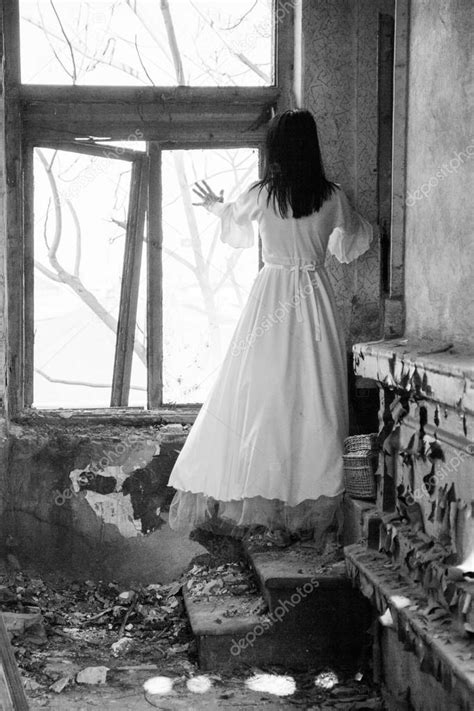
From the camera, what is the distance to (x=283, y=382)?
4199 millimetres

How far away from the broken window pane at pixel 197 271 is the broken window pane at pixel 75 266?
0.27m

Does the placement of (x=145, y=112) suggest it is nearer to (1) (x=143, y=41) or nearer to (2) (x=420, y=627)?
(1) (x=143, y=41)

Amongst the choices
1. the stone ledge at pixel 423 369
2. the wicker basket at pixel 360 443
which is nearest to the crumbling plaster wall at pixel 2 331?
the wicker basket at pixel 360 443

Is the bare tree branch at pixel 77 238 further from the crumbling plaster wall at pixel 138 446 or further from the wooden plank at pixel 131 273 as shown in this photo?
the crumbling plaster wall at pixel 138 446

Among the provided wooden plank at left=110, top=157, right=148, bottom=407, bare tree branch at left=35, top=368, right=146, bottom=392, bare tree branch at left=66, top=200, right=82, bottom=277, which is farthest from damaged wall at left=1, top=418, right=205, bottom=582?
bare tree branch at left=66, top=200, right=82, bottom=277

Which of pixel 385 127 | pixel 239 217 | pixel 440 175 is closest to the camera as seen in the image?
pixel 440 175

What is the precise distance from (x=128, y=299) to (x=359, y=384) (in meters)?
1.29

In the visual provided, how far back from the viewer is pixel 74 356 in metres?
4.89

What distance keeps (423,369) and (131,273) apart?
2.45 metres

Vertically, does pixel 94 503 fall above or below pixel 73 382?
below

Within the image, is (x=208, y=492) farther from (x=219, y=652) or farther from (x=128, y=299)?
(x=128, y=299)

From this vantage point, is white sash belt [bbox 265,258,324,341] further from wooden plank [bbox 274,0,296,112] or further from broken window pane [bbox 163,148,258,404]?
wooden plank [bbox 274,0,296,112]

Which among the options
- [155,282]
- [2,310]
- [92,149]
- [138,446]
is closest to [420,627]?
[138,446]

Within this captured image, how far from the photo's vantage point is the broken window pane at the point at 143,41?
4688mm
